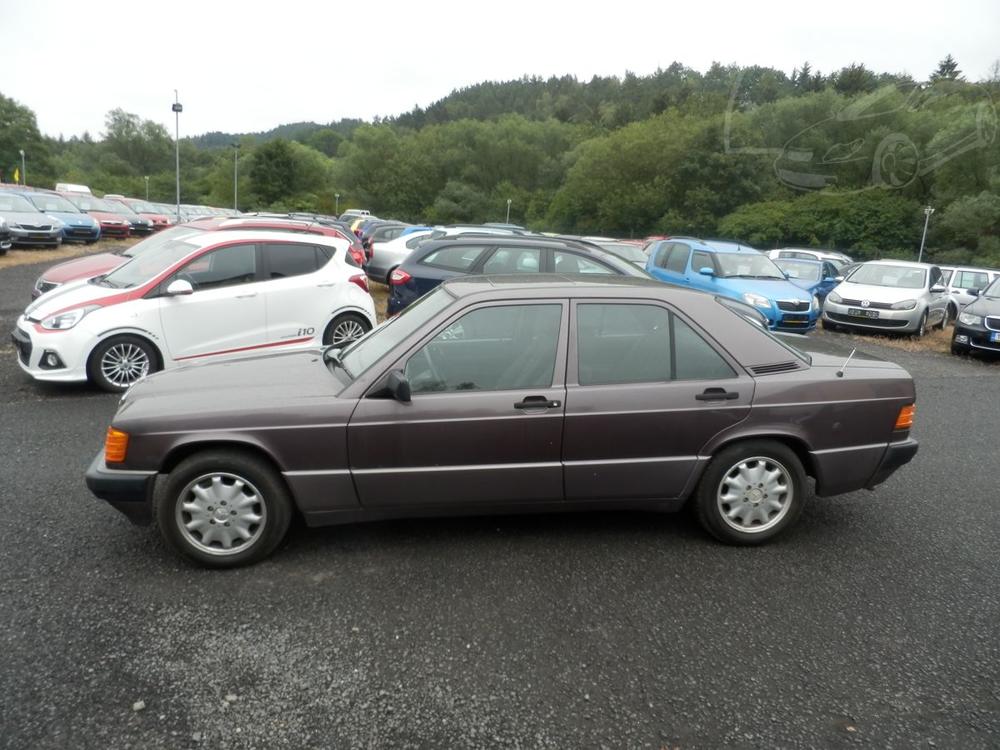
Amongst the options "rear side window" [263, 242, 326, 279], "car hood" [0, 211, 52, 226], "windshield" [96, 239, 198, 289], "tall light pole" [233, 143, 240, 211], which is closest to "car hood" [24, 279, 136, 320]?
"windshield" [96, 239, 198, 289]

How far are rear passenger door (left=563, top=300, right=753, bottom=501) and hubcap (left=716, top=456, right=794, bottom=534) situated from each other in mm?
281

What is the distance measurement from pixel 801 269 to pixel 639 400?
659 inches

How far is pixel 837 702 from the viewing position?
2.91 metres

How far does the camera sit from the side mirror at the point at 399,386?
12.0 feet

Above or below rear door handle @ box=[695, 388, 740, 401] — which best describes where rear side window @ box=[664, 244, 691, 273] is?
above

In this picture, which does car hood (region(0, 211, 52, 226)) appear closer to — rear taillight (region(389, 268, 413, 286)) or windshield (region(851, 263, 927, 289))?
rear taillight (region(389, 268, 413, 286))

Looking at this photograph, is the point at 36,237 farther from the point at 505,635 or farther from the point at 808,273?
the point at 505,635

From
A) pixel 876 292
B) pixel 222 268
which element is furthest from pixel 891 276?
pixel 222 268

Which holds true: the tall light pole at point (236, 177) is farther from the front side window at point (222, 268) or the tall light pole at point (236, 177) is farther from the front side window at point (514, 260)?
the front side window at point (222, 268)

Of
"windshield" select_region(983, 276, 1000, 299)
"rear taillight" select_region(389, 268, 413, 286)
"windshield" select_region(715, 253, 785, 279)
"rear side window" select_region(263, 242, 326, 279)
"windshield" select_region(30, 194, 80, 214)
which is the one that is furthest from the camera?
"windshield" select_region(30, 194, 80, 214)

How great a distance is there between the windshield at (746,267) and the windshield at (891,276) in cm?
279

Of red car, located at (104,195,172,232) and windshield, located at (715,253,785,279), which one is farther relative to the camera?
red car, located at (104,195,172,232)

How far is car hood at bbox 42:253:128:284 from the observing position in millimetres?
10781

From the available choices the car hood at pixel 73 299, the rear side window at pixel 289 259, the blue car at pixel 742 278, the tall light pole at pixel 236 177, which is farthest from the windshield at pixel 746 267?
the tall light pole at pixel 236 177
